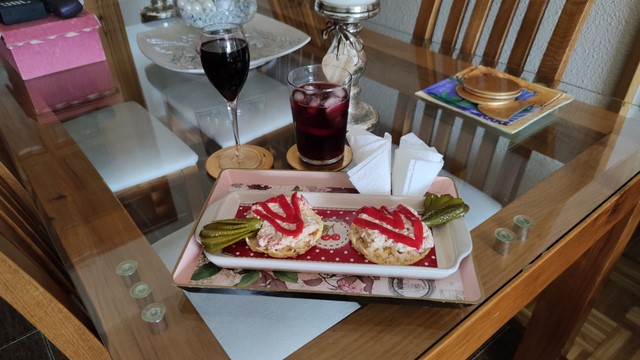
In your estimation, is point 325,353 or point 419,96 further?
point 419,96

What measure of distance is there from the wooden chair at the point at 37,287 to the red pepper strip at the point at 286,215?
212mm

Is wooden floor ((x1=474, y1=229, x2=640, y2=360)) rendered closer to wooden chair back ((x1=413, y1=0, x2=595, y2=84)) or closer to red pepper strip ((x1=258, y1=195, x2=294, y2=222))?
wooden chair back ((x1=413, y1=0, x2=595, y2=84))

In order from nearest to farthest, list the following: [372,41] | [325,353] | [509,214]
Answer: [325,353] < [509,214] < [372,41]

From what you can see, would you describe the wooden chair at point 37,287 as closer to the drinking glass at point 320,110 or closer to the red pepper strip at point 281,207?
the red pepper strip at point 281,207

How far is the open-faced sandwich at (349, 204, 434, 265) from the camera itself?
0.45 metres

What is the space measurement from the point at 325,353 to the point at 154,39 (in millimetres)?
805

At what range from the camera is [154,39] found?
3.20 ft

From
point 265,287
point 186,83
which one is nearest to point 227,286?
point 265,287

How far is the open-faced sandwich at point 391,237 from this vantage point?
1.47 feet

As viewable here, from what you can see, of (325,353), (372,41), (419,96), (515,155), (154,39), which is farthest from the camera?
(372,41)

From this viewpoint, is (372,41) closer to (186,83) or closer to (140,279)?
(186,83)

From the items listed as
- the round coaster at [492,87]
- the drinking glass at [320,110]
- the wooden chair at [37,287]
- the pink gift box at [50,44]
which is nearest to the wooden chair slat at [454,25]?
the round coaster at [492,87]

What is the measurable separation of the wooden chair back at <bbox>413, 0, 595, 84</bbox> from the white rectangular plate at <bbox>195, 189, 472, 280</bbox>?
574 millimetres

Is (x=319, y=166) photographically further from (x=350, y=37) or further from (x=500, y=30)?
(x=500, y=30)
